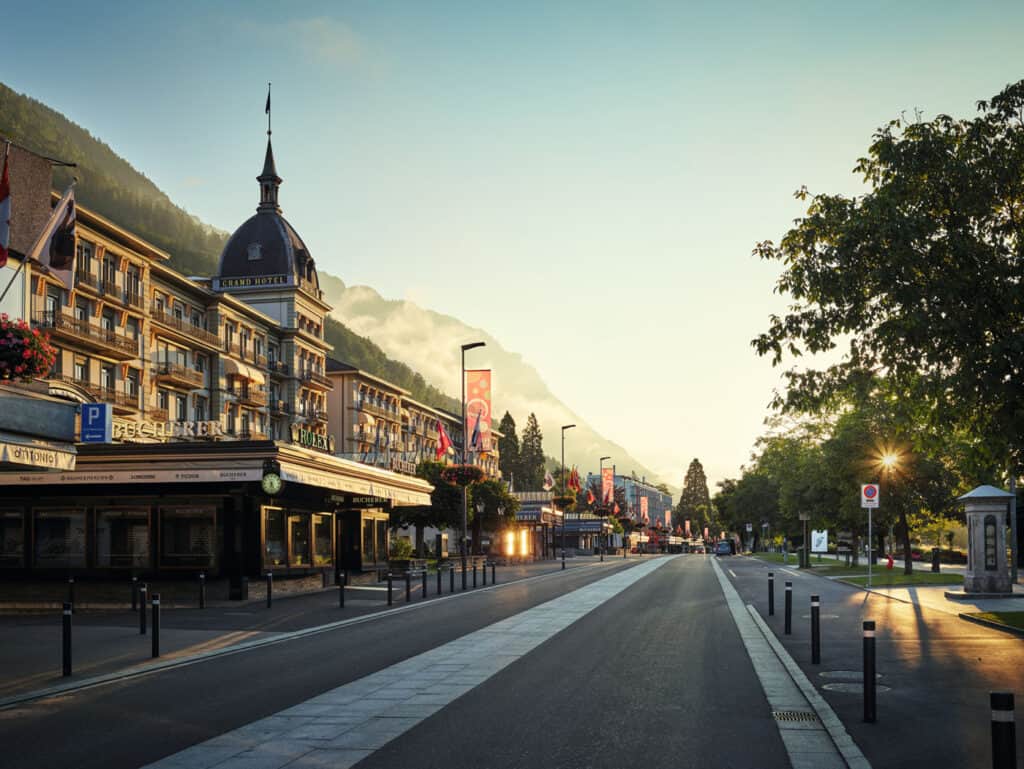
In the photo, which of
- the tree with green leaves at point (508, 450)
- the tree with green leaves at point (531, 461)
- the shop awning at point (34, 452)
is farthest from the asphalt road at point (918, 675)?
the tree with green leaves at point (531, 461)

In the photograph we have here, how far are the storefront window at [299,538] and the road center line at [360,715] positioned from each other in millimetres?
17702

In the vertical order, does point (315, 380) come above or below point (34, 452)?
above

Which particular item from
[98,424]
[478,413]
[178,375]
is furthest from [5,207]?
[178,375]

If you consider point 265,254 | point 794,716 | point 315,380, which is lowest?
point 794,716

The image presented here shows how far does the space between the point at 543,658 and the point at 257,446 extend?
55.5ft

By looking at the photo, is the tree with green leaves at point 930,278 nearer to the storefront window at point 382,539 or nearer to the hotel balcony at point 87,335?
the storefront window at point 382,539

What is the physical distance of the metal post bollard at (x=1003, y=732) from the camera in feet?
19.3

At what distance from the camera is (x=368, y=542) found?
4506 cm

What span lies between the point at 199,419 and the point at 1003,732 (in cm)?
6810

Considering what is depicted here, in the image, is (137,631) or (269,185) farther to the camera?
(269,185)

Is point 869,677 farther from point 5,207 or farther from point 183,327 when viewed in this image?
point 183,327

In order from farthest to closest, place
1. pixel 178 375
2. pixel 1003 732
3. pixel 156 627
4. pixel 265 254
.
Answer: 1. pixel 265 254
2. pixel 178 375
3. pixel 156 627
4. pixel 1003 732

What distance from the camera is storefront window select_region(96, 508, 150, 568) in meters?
32.1

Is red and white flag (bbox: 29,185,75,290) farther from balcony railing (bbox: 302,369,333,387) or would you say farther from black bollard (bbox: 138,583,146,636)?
balcony railing (bbox: 302,369,333,387)
